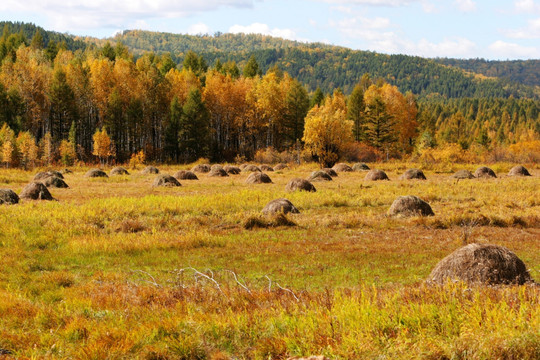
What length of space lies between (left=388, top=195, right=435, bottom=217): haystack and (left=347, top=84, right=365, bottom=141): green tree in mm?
57324

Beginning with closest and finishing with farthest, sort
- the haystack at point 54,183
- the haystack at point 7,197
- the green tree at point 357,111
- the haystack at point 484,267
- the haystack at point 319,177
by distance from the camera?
the haystack at point 484,267
the haystack at point 7,197
the haystack at point 54,183
the haystack at point 319,177
the green tree at point 357,111

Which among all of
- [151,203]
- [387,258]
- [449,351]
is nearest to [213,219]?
[151,203]

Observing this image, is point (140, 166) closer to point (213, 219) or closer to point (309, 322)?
point (213, 219)

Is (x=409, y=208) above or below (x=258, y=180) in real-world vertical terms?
above

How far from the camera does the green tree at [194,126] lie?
6175 cm

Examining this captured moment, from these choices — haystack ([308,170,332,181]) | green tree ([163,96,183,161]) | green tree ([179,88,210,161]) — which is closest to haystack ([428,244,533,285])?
haystack ([308,170,332,181])

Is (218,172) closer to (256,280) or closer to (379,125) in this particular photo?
(256,280)

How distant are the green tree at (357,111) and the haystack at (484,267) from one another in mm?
67991

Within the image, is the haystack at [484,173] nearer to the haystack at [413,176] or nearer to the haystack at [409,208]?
the haystack at [413,176]

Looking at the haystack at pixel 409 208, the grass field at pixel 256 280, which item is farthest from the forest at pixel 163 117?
the haystack at pixel 409 208

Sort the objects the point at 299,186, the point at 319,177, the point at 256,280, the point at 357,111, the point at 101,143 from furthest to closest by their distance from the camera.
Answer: the point at 357,111 → the point at 101,143 → the point at 319,177 → the point at 299,186 → the point at 256,280

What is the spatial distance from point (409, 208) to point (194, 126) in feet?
154

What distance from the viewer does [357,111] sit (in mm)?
76250

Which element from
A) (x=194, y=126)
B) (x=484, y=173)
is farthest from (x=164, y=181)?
(x=194, y=126)
